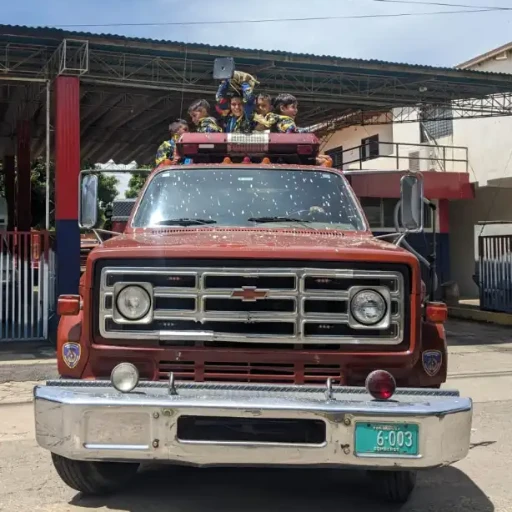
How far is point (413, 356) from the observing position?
3748 millimetres

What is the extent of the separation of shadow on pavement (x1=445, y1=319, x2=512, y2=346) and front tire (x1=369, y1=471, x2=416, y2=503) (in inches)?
320

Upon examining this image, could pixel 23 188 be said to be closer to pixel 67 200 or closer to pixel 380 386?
pixel 67 200

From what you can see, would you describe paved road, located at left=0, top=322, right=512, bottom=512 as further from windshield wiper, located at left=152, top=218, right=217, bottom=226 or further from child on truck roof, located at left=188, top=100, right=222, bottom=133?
child on truck roof, located at left=188, top=100, right=222, bottom=133

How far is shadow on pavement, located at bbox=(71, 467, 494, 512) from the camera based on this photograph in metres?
4.20

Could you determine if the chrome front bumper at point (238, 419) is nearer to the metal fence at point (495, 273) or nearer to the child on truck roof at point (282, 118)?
the child on truck roof at point (282, 118)

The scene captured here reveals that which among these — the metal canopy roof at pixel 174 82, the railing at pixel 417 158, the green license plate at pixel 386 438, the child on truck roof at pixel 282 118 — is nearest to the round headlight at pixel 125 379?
the green license plate at pixel 386 438

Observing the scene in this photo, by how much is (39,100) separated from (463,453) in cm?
1448

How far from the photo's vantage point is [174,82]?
1404cm

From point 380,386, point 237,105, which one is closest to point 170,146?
point 237,105

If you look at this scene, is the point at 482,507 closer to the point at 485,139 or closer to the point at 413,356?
the point at 413,356

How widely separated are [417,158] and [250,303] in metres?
17.3

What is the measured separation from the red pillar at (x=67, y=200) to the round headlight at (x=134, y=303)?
773 cm

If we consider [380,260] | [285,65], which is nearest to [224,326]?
[380,260]

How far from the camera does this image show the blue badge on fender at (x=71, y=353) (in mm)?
3883
